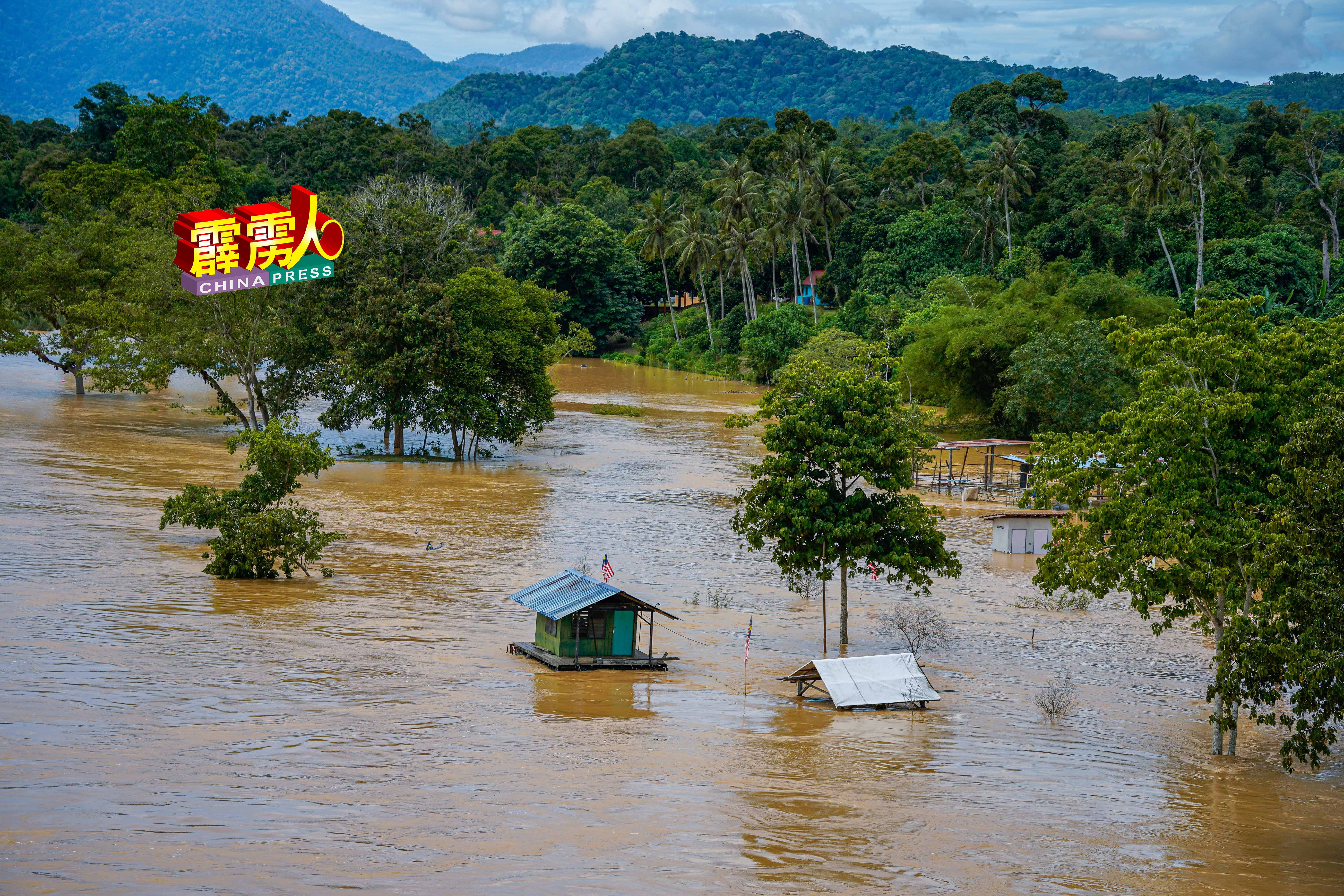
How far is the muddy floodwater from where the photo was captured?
12.5 metres

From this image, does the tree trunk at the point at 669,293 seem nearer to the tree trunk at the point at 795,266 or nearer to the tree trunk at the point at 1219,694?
the tree trunk at the point at 795,266

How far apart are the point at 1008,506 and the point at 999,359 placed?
57.4 ft

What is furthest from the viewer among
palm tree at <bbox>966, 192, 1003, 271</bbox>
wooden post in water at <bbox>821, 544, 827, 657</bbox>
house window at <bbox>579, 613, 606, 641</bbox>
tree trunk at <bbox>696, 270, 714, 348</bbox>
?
tree trunk at <bbox>696, 270, 714, 348</bbox>

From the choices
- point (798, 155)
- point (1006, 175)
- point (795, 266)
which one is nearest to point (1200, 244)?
point (1006, 175)

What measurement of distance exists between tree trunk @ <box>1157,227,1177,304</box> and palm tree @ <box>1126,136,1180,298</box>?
37 mm

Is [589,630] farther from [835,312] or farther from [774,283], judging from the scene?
[774,283]

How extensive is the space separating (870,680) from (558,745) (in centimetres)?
613

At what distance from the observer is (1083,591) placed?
29.5 meters

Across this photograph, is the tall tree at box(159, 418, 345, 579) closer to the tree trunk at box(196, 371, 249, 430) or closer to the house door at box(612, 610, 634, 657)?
the house door at box(612, 610, 634, 657)

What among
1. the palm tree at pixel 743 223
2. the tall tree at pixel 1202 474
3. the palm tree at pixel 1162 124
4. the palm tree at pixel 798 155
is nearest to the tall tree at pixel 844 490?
the tall tree at pixel 1202 474

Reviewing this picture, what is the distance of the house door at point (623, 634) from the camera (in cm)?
2142

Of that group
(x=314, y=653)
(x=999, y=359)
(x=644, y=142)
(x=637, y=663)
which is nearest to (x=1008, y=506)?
(x=999, y=359)

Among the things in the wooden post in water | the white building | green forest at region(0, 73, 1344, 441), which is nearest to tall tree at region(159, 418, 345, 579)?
the wooden post in water

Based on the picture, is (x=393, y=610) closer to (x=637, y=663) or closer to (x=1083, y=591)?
(x=637, y=663)
